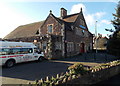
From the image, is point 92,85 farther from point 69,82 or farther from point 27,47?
point 27,47

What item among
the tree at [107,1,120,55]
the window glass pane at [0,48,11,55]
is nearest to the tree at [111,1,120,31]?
the tree at [107,1,120,55]

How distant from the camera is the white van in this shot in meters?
9.83

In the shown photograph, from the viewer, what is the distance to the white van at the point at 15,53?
9.83m

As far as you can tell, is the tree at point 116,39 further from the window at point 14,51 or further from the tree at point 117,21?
Answer: the window at point 14,51

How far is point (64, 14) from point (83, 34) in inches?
281

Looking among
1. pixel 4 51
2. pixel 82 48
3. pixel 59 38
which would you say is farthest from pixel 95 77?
pixel 82 48

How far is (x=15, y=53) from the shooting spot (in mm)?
10820

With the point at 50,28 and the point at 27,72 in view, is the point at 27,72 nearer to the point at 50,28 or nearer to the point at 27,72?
the point at 27,72

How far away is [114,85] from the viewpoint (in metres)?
5.71

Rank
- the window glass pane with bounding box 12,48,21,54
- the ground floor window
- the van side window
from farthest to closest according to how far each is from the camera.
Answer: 1. the ground floor window
2. the van side window
3. the window glass pane with bounding box 12,48,21,54

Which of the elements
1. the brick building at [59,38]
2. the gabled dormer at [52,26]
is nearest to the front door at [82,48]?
the brick building at [59,38]

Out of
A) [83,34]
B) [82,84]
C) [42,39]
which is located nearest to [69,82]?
[82,84]

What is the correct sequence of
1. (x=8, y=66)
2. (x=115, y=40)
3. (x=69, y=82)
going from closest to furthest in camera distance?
(x=69, y=82), (x=8, y=66), (x=115, y=40)

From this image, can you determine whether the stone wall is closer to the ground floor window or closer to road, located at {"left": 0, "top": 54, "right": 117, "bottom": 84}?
road, located at {"left": 0, "top": 54, "right": 117, "bottom": 84}
